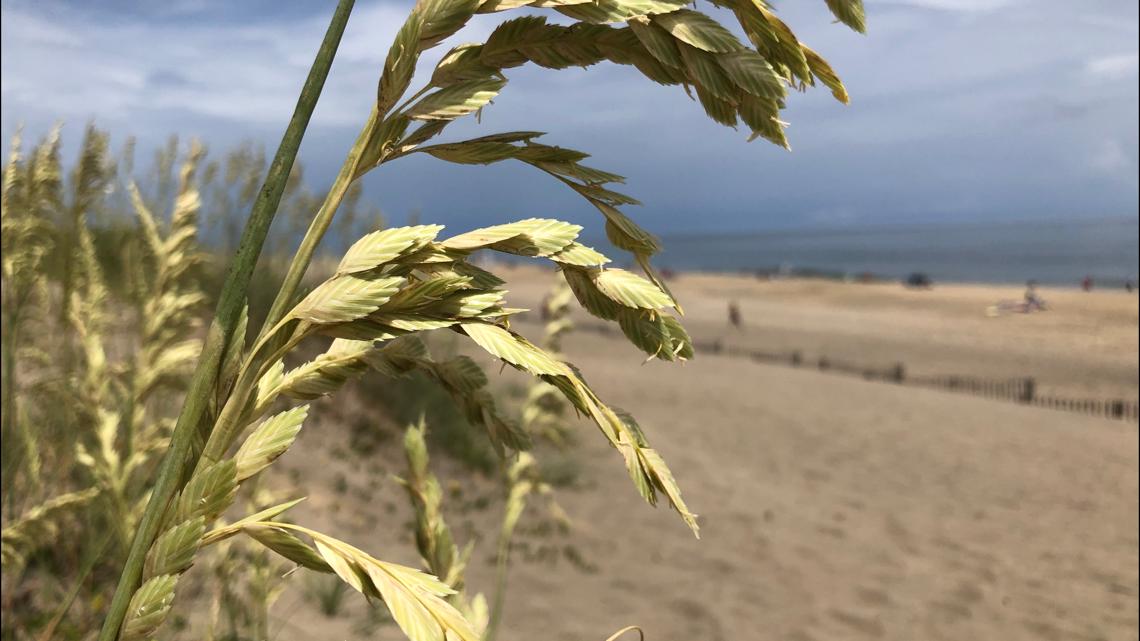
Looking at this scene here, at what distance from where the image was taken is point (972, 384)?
57.8 ft

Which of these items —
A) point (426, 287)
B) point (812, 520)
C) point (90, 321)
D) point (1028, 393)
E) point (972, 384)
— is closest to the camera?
point (426, 287)

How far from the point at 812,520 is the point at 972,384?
10903 mm

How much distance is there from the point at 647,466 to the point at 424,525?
66 centimetres

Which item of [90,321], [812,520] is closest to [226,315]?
[90,321]

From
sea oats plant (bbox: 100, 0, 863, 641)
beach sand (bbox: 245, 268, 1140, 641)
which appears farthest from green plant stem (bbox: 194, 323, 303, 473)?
beach sand (bbox: 245, 268, 1140, 641)

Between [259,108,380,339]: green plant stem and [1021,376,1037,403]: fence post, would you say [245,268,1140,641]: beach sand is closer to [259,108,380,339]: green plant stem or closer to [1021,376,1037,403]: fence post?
[1021,376,1037,403]: fence post

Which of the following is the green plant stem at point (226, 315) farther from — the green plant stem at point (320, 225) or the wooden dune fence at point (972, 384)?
the wooden dune fence at point (972, 384)

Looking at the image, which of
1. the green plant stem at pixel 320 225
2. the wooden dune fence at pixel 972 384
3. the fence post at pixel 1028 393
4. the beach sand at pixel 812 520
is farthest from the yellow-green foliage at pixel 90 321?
the fence post at pixel 1028 393

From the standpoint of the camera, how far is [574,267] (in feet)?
2.82

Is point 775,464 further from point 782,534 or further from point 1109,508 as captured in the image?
point 1109,508

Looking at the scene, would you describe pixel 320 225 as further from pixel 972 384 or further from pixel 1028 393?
pixel 972 384

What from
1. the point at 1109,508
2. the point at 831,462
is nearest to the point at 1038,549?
the point at 1109,508

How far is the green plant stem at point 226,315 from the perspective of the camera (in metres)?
0.79

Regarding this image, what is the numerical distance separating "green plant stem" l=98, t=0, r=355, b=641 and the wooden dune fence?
37.1ft
